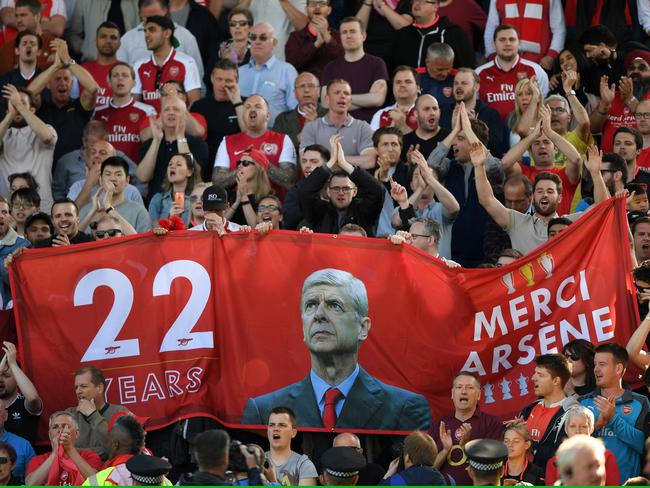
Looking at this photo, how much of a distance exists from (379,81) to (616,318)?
5566 mm

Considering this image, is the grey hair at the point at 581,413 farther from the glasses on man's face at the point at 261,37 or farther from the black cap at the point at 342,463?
the glasses on man's face at the point at 261,37

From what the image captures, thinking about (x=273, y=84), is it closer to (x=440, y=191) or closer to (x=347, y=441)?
(x=440, y=191)

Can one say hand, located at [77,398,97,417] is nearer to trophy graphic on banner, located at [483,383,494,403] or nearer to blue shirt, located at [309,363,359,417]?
blue shirt, located at [309,363,359,417]

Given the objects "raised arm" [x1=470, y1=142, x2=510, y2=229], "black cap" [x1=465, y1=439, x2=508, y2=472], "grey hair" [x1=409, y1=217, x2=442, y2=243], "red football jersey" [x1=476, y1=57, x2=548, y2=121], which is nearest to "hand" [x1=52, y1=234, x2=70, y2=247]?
"grey hair" [x1=409, y1=217, x2=442, y2=243]

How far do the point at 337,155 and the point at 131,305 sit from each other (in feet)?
7.77

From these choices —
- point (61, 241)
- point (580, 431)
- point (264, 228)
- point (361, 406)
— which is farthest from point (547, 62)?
point (580, 431)

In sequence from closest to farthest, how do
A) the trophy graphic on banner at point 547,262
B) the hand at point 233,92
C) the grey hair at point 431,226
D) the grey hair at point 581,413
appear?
the grey hair at point 581,413, the trophy graphic on banner at point 547,262, the grey hair at point 431,226, the hand at point 233,92

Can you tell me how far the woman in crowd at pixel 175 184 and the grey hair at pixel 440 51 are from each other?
10.1ft

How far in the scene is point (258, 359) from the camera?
13.4 metres

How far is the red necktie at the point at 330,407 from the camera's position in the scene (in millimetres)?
12992

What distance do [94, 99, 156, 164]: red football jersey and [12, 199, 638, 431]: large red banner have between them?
163 inches

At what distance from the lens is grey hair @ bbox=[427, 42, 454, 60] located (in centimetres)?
1784

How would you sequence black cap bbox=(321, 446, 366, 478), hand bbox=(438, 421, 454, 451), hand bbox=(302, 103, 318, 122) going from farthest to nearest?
hand bbox=(302, 103, 318, 122) < hand bbox=(438, 421, 454, 451) < black cap bbox=(321, 446, 366, 478)

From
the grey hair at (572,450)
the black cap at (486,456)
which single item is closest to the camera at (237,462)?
the black cap at (486,456)
